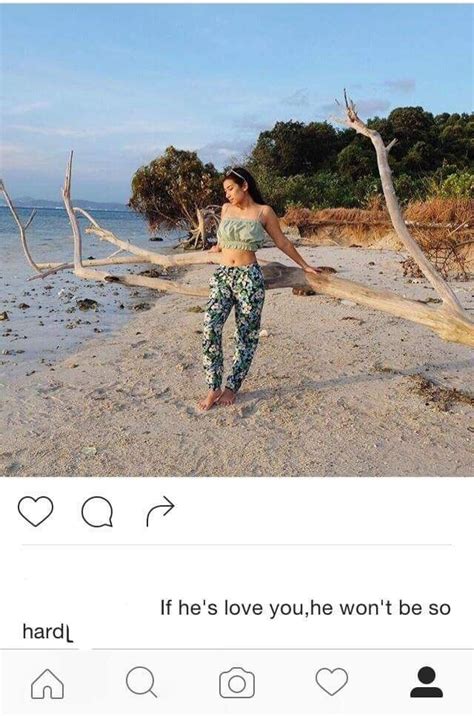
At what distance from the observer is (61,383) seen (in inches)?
193

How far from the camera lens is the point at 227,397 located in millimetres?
4301

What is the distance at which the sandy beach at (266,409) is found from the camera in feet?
11.3

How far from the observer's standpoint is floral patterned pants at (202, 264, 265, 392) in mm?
4168
